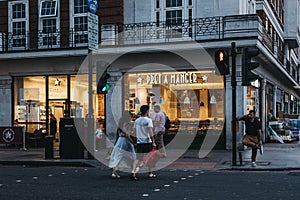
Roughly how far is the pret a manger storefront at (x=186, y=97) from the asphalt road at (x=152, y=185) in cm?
658

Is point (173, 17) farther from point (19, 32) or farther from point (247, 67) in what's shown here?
point (19, 32)

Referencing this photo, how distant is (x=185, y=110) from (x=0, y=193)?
11524mm

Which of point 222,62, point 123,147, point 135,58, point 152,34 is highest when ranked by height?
point 152,34

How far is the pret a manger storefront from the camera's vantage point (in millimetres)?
19453

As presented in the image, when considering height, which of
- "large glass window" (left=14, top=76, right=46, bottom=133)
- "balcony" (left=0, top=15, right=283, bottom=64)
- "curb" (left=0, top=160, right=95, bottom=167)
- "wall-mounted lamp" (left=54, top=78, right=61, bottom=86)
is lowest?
"curb" (left=0, top=160, right=95, bottom=167)

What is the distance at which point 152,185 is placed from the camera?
10484 millimetres

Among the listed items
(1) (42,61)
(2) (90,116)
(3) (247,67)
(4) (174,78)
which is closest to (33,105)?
(1) (42,61)

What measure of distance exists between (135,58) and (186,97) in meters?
2.67

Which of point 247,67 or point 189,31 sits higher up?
point 189,31

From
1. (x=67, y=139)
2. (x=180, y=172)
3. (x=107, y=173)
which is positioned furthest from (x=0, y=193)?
(x=67, y=139)

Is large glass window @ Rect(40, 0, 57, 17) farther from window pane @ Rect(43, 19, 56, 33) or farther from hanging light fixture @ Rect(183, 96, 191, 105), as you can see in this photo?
hanging light fixture @ Rect(183, 96, 191, 105)

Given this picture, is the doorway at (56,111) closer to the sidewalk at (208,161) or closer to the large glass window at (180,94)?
the large glass window at (180,94)

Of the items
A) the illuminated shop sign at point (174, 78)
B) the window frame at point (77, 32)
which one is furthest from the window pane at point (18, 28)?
the illuminated shop sign at point (174, 78)

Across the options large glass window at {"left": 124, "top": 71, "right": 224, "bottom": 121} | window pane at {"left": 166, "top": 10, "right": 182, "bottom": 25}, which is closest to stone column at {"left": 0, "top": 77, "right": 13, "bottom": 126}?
large glass window at {"left": 124, "top": 71, "right": 224, "bottom": 121}
